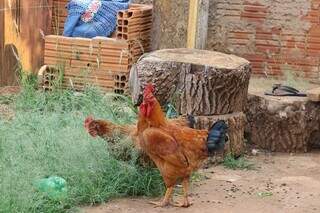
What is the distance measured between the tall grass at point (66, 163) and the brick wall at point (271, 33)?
2279 mm

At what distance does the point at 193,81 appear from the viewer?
6.84m

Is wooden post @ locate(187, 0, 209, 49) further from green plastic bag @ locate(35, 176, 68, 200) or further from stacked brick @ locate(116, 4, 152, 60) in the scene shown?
green plastic bag @ locate(35, 176, 68, 200)

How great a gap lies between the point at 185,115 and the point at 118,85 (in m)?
1.97

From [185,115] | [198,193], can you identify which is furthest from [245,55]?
[198,193]

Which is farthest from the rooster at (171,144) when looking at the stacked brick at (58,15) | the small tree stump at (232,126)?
the stacked brick at (58,15)

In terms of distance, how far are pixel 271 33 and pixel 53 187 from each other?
14.0 feet

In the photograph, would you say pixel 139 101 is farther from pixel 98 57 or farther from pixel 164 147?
pixel 98 57

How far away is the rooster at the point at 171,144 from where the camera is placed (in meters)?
5.74

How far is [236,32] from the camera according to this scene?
29.6 ft

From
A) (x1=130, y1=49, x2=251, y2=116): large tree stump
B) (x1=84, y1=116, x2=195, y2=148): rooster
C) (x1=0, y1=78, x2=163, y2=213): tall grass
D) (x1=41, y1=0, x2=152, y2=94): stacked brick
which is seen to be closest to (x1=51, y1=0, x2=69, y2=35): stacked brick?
(x1=41, y1=0, x2=152, y2=94): stacked brick

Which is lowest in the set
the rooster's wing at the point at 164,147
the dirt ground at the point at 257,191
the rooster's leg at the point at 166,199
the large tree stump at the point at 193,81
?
the dirt ground at the point at 257,191

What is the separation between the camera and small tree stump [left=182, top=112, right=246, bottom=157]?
6875mm

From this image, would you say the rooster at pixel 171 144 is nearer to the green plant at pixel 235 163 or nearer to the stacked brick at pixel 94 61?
the green plant at pixel 235 163

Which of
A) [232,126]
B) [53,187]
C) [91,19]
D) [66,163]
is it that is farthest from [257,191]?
[91,19]
